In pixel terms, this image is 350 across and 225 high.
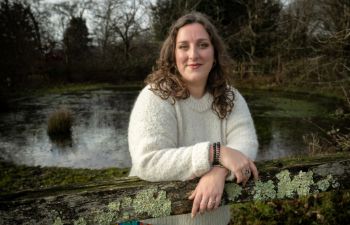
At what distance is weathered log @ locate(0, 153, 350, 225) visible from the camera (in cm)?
172

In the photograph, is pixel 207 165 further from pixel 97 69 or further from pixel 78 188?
pixel 97 69

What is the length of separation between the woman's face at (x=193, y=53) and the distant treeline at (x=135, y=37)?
10.5 metres

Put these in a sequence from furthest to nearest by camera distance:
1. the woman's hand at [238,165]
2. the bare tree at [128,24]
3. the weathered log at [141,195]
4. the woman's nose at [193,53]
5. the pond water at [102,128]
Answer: the bare tree at [128,24] → the pond water at [102,128] → the woman's nose at [193,53] → the woman's hand at [238,165] → the weathered log at [141,195]

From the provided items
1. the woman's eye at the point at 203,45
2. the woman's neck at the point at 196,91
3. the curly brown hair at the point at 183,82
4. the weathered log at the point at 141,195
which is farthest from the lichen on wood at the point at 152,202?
the woman's eye at the point at 203,45

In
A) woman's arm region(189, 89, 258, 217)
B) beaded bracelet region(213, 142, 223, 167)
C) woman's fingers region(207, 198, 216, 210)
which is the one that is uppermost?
beaded bracelet region(213, 142, 223, 167)

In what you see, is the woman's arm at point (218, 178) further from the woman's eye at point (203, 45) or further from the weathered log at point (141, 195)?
the woman's eye at point (203, 45)

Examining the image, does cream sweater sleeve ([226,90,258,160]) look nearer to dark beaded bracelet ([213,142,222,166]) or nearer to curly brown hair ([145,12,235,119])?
curly brown hair ([145,12,235,119])

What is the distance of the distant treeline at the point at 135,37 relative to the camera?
17625 mm

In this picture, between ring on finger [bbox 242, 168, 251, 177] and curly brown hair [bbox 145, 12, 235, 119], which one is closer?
ring on finger [bbox 242, 168, 251, 177]

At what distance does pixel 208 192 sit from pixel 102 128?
12207mm

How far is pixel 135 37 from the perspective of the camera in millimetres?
40969

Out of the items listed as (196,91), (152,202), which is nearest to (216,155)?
(152,202)

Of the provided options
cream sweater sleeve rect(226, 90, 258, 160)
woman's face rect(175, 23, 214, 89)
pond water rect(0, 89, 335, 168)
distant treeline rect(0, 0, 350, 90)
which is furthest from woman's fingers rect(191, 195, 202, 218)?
distant treeline rect(0, 0, 350, 90)

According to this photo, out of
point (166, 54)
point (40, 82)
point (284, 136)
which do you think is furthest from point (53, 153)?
point (40, 82)
